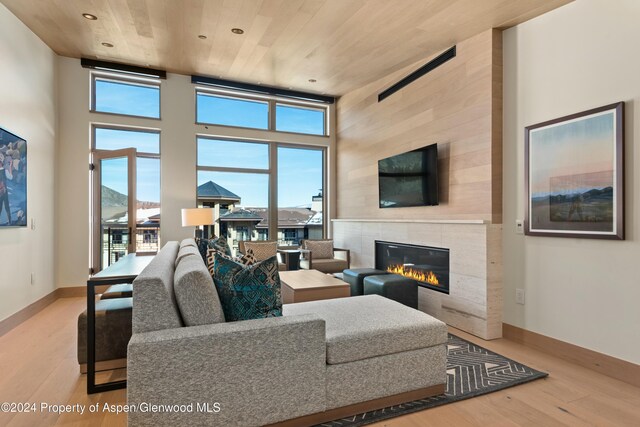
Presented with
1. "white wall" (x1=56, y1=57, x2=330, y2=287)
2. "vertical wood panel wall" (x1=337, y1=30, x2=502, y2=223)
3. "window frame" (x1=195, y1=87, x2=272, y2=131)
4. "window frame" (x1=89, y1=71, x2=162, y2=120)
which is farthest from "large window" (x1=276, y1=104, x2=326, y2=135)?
"window frame" (x1=89, y1=71, x2=162, y2=120)

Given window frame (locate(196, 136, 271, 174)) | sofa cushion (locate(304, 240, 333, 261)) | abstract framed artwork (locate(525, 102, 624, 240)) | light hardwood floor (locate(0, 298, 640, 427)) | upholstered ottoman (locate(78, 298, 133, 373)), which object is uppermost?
window frame (locate(196, 136, 271, 174))

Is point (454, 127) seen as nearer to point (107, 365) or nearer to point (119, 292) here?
point (119, 292)

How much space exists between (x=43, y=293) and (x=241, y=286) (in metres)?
3.91

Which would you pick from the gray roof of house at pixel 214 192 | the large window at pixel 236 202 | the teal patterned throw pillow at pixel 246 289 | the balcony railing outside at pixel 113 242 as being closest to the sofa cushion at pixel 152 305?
the teal patterned throw pillow at pixel 246 289

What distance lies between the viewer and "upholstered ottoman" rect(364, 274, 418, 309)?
11.5 ft

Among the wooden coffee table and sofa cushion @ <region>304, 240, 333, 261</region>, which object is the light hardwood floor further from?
sofa cushion @ <region>304, 240, 333, 261</region>

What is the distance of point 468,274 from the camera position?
3.34m

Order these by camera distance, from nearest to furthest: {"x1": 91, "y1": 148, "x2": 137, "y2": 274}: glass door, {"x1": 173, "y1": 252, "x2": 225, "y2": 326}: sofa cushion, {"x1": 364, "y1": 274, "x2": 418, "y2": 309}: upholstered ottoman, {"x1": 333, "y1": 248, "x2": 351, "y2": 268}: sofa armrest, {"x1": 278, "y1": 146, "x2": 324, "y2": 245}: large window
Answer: {"x1": 173, "y1": 252, "x2": 225, "y2": 326}: sofa cushion → {"x1": 364, "y1": 274, "x2": 418, "y2": 309}: upholstered ottoman → {"x1": 91, "y1": 148, "x2": 137, "y2": 274}: glass door → {"x1": 333, "y1": 248, "x2": 351, "y2": 268}: sofa armrest → {"x1": 278, "y1": 146, "x2": 324, "y2": 245}: large window

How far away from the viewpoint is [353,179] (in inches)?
227

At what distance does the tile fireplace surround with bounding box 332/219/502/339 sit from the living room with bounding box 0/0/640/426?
0.07 feet

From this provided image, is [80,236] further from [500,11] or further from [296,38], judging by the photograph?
[500,11]

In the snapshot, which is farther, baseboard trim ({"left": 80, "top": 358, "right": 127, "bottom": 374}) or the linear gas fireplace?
the linear gas fireplace

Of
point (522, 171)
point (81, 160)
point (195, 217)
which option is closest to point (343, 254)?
point (195, 217)

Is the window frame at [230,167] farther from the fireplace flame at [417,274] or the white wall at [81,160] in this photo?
the fireplace flame at [417,274]
